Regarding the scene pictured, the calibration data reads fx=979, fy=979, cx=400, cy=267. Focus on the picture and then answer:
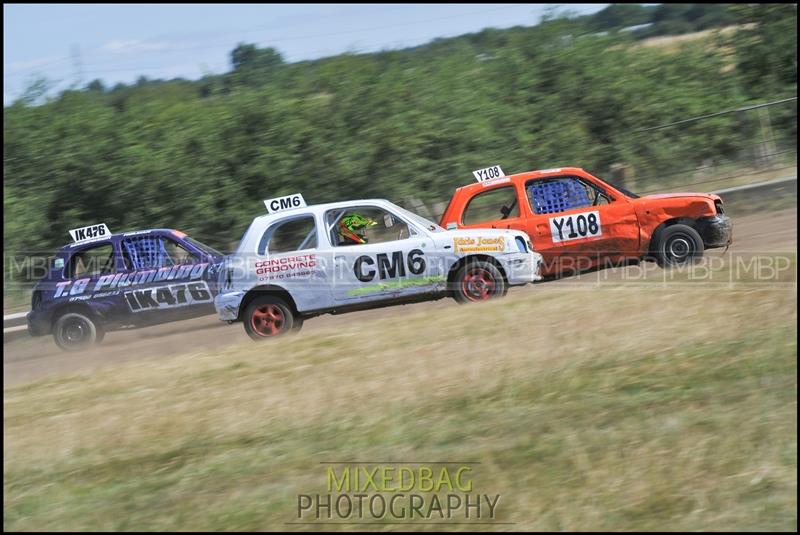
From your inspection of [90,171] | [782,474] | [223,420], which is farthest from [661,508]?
[90,171]

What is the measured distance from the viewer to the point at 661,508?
637cm

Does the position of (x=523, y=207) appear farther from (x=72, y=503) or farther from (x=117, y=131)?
(x=117, y=131)

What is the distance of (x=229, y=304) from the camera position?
1188cm

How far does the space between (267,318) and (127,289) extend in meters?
2.86

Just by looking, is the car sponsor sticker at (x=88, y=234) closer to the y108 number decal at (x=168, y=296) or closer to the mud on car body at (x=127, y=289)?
the mud on car body at (x=127, y=289)

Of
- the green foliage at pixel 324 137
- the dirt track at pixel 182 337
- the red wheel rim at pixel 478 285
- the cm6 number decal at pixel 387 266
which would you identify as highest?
the green foliage at pixel 324 137

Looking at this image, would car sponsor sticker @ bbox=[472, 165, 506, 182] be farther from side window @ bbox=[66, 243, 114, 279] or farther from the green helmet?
side window @ bbox=[66, 243, 114, 279]

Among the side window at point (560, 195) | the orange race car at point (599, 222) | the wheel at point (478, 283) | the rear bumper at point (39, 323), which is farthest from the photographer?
the rear bumper at point (39, 323)

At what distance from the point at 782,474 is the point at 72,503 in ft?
16.8

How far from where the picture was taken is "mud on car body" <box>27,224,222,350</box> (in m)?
13.6

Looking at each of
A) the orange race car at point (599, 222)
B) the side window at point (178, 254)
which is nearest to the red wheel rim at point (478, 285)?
the orange race car at point (599, 222)

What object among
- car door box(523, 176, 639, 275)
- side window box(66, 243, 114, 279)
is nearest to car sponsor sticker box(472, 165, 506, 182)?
car door box(523, 176, 639, 275)

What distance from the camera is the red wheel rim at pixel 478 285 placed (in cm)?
1196
